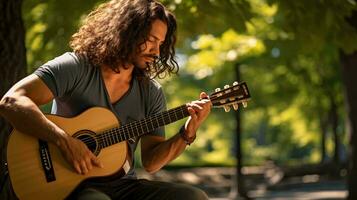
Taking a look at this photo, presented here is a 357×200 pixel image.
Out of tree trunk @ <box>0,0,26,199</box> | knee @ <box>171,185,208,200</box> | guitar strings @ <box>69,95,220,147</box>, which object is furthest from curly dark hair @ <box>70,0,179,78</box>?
tree trunk @ <box>0,0,26,199</box>

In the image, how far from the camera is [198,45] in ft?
39.1

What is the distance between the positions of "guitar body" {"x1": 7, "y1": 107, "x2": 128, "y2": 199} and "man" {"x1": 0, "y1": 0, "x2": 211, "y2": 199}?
46 mm

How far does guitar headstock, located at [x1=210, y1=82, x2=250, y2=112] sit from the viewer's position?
3.78m

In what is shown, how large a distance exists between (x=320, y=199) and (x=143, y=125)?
9027 millimetres

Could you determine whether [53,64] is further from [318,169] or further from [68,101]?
[318,169]

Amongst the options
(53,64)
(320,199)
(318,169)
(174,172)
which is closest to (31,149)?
(53,64)

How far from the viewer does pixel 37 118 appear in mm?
3393

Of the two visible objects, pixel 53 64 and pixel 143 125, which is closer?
pixel 53 64

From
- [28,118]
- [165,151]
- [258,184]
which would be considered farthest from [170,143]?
[258,184]

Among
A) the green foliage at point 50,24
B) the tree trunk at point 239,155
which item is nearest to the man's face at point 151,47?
the green foliage at point 50,24

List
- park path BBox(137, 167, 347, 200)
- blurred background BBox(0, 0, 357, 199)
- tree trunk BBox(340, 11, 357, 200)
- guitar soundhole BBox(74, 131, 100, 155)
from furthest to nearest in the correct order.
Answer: park path BBox(137, 167, 347, 200), tree trunk BBox(340, 11, 357, 200), blurred background BBox(0, 0, 357, 199), guitar soundhole BBox(74, 131, 100, 155)

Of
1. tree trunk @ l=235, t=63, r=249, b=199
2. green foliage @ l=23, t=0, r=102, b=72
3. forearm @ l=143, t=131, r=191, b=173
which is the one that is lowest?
tree trunk @ l=235, t=63, r=249, b=199

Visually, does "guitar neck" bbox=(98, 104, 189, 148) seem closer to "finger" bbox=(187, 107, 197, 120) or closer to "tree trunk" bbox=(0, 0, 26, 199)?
"finger" bbox=(187, 107, 197, 120)

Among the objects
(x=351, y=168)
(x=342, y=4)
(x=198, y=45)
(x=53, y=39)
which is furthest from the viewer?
(x=198, y=45)
